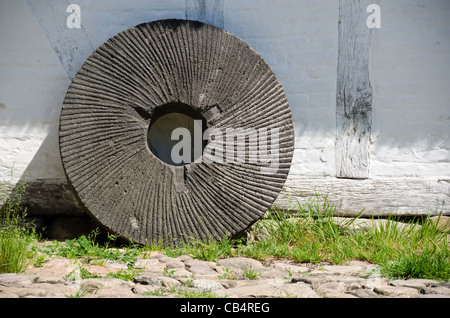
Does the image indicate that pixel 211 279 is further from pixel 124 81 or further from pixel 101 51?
pixel 101 51

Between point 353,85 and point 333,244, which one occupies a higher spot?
point 353,85

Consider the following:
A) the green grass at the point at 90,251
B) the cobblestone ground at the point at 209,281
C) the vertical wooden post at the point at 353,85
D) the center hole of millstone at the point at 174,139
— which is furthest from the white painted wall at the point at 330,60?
the green grass at the point at 90,251

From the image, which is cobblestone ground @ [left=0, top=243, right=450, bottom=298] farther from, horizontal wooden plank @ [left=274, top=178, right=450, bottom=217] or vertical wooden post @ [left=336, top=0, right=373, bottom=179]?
vertical wooden post @ [left=336, top=0, right=373, bottom=179]

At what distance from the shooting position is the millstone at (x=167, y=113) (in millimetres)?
2996

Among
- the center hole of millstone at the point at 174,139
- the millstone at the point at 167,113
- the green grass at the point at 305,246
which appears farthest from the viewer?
the center hole of millstone at the point at 174,139

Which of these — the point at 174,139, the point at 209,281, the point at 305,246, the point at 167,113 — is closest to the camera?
the point at 209,281

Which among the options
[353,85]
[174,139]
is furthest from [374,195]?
[174,139]

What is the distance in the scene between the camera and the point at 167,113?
10.6 ft

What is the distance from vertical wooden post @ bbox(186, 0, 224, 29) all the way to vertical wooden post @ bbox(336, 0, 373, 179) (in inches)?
34.1

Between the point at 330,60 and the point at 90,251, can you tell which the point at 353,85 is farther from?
the point at 90,251

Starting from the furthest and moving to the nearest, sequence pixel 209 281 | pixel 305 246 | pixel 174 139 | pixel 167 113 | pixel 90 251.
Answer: pixel 174 139
pixel 167 113
pixel 305 246
pixel 90 251
pixel 209 281

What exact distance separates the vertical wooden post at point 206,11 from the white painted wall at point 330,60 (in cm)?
5

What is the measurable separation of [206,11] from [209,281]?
6.55 feet

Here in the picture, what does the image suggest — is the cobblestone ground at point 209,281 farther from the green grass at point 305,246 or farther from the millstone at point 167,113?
the millstone at point 167,113
